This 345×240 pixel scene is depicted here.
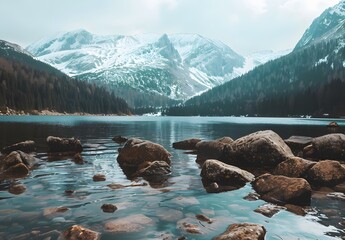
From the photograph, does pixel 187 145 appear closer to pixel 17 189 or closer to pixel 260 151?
pixel 260 151

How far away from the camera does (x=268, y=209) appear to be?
12.8 meters

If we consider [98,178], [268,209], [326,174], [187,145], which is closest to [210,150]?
[187,145]

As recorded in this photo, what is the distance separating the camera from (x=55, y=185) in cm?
1706

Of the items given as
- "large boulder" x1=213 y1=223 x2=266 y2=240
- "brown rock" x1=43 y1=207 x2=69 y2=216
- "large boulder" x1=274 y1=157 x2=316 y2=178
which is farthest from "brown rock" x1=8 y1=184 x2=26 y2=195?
"large boulder" x1=274 y1=157 x2=316 y2=178

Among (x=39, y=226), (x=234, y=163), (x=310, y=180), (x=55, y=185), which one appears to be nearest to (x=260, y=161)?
(x=234, y=163)

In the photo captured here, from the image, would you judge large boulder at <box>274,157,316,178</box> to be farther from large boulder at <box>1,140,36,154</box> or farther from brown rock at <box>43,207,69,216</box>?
large boulder at <box>1,140,36,154</box>

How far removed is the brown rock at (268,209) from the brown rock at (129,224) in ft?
14.4

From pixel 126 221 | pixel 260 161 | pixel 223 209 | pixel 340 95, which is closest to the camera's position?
pixel 126 221

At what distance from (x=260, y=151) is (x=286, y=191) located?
916cm

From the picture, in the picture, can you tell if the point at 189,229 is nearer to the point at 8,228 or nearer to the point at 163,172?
the point at 8,228

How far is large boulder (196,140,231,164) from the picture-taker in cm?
2758

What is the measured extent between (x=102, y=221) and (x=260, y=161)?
1459cm

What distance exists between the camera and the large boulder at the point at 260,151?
2259 centimetres

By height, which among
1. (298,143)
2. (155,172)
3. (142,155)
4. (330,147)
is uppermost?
(330,147)
